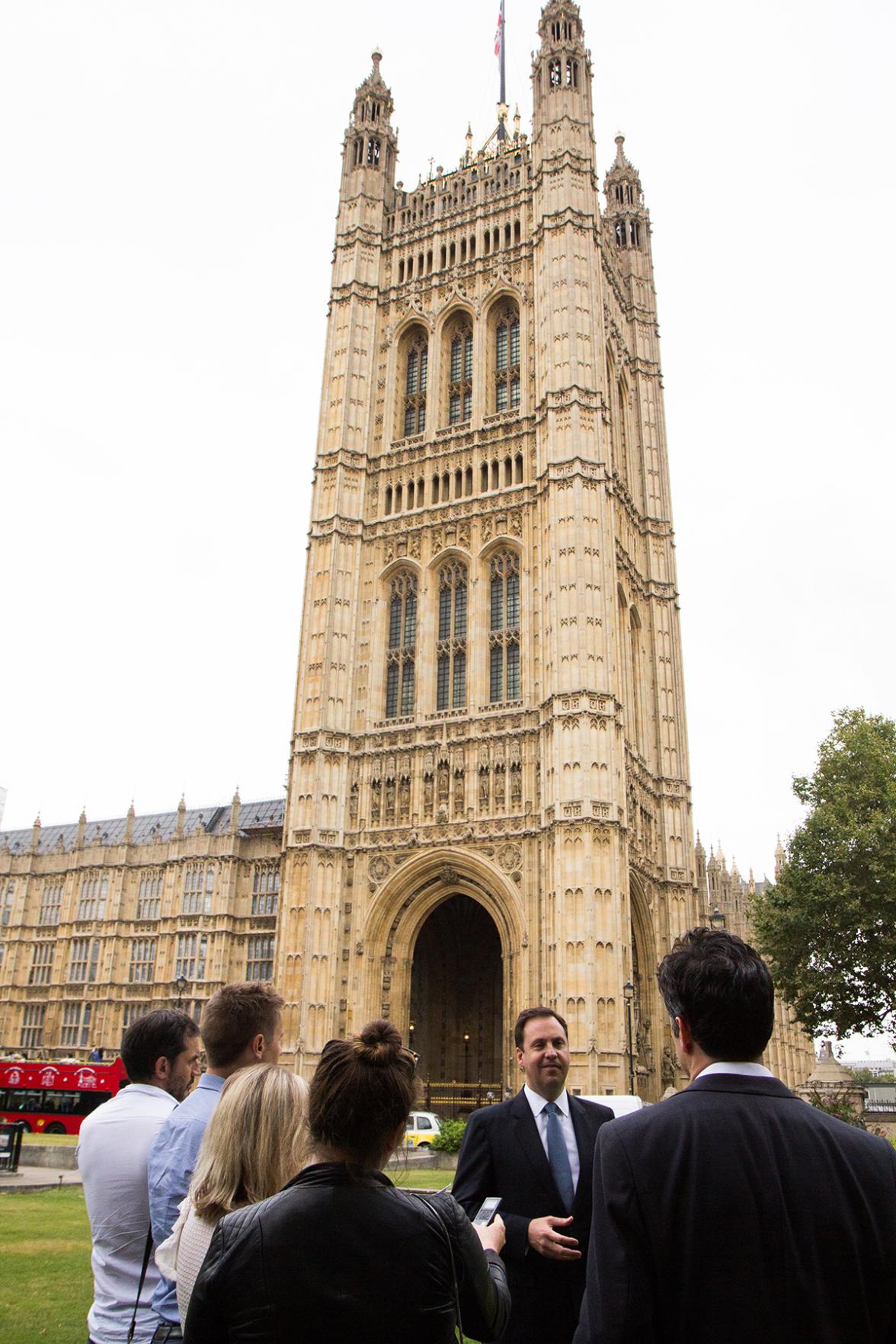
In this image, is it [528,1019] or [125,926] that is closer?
[528,1019]

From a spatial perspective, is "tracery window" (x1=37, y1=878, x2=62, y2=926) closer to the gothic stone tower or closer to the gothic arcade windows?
the gothic stone tower

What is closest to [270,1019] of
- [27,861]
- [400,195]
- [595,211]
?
[595,211]

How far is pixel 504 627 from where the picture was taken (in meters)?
34.1

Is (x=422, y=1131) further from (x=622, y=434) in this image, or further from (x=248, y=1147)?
(x=622, y=434)

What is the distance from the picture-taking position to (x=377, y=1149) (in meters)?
2.72

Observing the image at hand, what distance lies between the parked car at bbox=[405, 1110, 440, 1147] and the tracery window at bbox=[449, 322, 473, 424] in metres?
23.9

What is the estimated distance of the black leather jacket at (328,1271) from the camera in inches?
97.8

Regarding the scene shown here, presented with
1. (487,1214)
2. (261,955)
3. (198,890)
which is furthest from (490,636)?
(487,1214)

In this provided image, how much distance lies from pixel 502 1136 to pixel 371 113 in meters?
48.1

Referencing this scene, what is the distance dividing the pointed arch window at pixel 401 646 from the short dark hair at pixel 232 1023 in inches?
1193

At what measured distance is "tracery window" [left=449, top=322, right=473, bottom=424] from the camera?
127 feet

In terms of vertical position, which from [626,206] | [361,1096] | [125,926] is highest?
[626,206]

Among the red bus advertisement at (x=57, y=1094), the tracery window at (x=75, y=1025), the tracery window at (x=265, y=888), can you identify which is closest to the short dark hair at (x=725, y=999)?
the red bus advertisement at (x=57, y=1094)

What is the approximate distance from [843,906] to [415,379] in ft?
82.5
